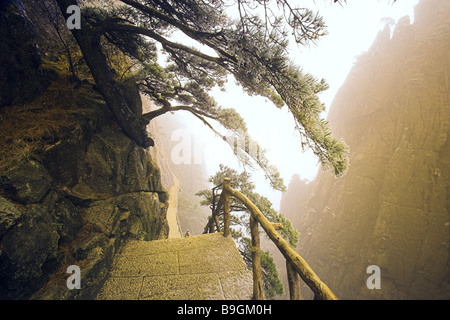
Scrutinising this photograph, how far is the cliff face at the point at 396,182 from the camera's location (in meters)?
20.4

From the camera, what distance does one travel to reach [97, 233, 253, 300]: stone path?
2.23m

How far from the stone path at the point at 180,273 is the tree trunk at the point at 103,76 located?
2.96 m

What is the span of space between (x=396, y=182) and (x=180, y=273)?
1236 inches

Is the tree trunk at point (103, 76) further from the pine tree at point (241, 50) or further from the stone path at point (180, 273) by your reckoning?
the stone path at point (180, 273)

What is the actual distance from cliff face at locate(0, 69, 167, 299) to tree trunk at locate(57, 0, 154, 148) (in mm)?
340

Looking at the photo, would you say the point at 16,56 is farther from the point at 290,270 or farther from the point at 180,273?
the point at 290,270

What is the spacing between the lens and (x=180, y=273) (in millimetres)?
2588

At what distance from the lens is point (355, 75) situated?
34875 mm

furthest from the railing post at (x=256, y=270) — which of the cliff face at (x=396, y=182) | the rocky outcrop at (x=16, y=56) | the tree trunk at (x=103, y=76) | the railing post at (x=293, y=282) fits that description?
the cliff face at (x=396, y=182)

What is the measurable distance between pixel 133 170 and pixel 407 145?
33.0m

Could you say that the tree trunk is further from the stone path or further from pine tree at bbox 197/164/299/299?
pine tree at bbox 197/164/299/299

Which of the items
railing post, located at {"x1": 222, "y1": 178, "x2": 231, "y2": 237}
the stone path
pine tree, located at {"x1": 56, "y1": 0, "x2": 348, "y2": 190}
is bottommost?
the stone path

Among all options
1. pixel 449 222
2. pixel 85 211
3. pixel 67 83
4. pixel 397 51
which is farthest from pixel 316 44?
pixel 397 51

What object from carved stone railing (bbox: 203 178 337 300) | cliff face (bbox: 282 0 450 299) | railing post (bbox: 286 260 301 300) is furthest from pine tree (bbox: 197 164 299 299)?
cliff face (bbox: 282 0 450 299)
